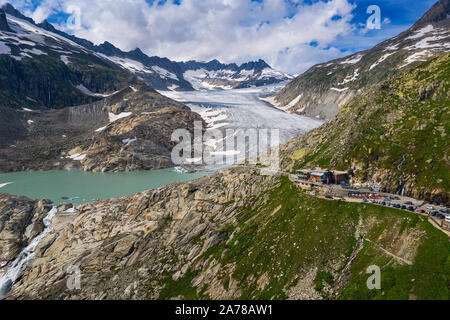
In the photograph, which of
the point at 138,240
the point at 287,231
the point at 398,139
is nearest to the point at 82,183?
the point at 138,240

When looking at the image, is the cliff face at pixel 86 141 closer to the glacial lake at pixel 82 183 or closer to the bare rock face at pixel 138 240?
the glacial lake at pixel 82 183

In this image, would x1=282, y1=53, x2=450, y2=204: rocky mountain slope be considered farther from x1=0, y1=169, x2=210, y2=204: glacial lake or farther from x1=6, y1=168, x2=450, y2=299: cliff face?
x1=0, y1=169, x2=210, y2=204: glacial lake

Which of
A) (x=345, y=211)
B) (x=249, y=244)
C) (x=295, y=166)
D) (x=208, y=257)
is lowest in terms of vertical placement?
(x=208, y=257)

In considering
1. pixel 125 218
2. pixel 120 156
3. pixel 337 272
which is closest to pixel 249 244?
pixel 337 272

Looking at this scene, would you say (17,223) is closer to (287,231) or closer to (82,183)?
(82,183)
